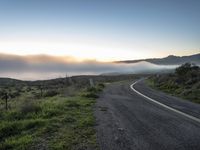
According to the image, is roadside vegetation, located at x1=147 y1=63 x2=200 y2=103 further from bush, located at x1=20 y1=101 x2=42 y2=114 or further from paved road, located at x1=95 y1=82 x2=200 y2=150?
bush, located at x1=20 y1=101 x2=42 y2=114

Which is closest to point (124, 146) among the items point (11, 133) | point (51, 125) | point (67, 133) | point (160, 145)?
point (160, 145)

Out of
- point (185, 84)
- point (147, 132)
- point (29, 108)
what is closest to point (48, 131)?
point (147, 132)

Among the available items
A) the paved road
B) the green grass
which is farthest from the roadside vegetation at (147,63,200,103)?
the green grass

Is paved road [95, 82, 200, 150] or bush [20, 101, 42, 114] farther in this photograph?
bush [20, 101, 42, 114]

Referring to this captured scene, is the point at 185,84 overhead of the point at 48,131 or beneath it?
overhead

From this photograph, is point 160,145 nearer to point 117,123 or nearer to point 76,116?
point 117,123

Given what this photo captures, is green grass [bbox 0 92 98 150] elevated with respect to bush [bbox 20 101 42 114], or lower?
lower

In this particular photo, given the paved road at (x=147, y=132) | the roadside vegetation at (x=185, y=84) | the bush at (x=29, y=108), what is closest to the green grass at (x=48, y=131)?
the bush at (x=29, y=108)

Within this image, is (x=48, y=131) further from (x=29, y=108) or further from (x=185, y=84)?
(x=185, y=84)

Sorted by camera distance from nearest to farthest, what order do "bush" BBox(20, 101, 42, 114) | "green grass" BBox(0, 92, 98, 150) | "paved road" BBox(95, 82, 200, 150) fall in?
"paved road" BBox(95, 82, 200, 150)
"green grass" BBox(0, 92, 98, 150)
"bush" BBox(20, 101, 42, 114)

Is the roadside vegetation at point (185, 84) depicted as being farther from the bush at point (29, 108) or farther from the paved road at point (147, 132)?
the bush at point (29, 108)

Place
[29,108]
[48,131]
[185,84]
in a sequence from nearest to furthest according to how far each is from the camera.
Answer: [48,131]
[29,108]
[185,84]

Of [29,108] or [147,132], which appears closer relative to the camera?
[147,132]

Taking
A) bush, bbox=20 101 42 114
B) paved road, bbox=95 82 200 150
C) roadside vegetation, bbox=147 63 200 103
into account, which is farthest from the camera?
roadside vegetation, bbox=147 63 200 103
